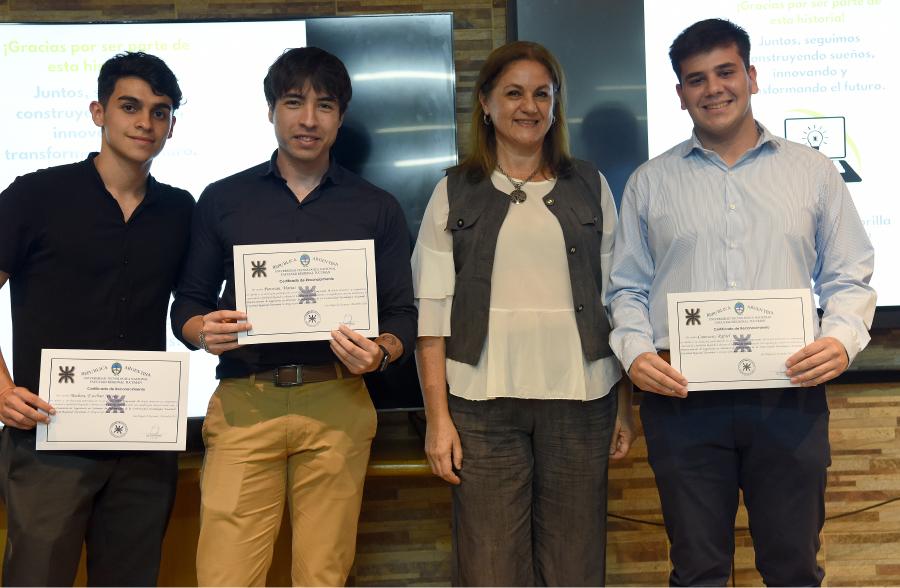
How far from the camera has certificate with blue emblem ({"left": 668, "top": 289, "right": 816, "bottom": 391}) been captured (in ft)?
6.18

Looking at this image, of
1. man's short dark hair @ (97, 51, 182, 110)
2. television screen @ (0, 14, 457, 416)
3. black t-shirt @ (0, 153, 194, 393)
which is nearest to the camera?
black t-shirt @ (0, 153, 194, 393)

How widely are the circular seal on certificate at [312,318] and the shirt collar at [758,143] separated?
98cm

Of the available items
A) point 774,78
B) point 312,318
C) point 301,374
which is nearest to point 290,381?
point 301,374

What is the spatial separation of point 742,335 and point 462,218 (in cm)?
73

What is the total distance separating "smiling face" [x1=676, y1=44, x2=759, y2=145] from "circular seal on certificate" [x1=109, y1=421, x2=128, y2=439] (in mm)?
1543

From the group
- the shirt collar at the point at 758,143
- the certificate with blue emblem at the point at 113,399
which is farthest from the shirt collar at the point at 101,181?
the shirt collar at the point at 758,143

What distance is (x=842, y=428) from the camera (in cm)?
305

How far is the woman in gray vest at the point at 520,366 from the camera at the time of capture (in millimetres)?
2090

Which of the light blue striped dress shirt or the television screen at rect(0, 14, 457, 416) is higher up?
the television screen at rect(0, 14, 457, 416)

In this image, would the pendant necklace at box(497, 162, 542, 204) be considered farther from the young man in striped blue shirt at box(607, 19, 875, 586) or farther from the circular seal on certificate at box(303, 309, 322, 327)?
the circular seal on certificate at box(303, 309, 322, 327)

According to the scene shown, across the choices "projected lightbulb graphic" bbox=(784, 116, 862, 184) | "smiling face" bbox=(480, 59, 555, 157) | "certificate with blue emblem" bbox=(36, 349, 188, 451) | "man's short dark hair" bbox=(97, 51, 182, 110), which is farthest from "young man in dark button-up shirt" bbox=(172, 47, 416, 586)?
"projected lightbulb graphic" bbox=(784, 116, 862, 184)

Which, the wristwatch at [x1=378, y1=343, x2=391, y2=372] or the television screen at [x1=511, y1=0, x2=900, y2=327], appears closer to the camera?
the wristwatch at [x1=378, y1=343, x2=391, y2=372]

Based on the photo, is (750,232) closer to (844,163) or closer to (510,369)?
(510,369)

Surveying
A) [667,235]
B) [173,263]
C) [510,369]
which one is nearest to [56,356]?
[173,263]
